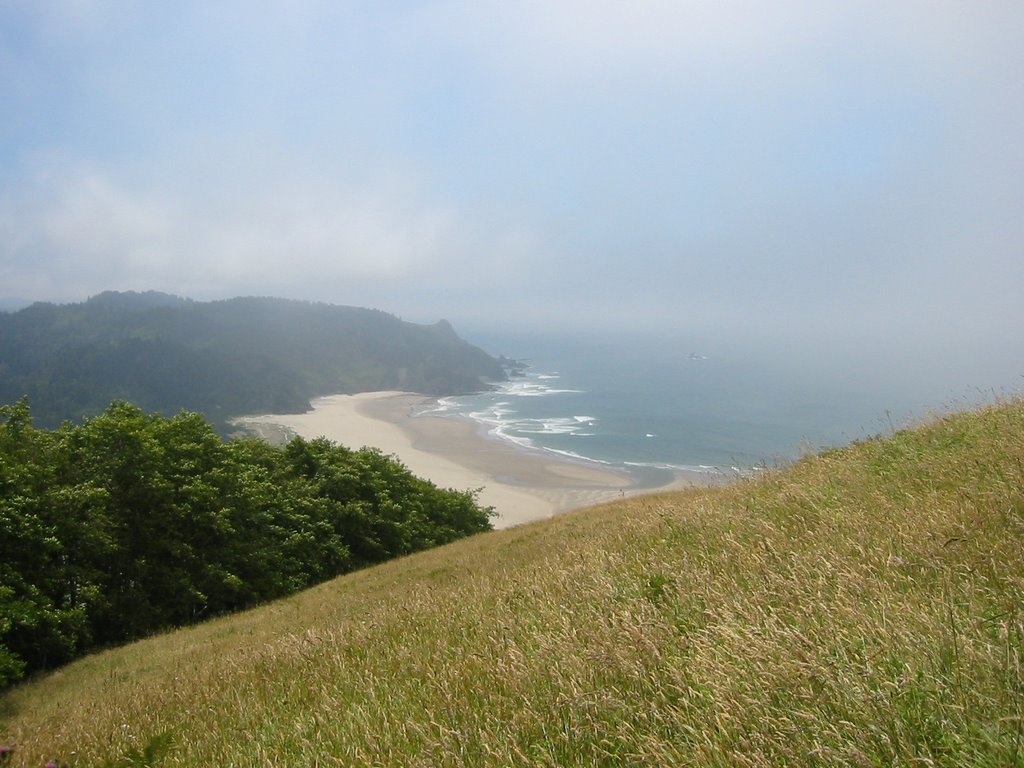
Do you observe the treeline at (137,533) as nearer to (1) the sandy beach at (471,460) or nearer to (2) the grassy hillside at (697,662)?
(2) the grassy hillside at (697,662)

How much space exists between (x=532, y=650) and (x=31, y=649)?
56.8 feet

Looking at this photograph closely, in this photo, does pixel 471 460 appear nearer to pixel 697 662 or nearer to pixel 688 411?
pixel 688 411

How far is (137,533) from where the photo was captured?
63.6ft

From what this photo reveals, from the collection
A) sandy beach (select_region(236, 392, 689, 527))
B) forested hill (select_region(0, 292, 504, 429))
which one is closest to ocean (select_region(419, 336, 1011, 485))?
sandy beach (select_region(236, 392, 689, 527))

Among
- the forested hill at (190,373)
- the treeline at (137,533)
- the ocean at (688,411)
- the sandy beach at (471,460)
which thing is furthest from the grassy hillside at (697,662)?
the forested hill at (190,373)

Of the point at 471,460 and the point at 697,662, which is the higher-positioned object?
the point at 697,662

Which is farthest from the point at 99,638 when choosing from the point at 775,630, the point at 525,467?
the point at 525,467

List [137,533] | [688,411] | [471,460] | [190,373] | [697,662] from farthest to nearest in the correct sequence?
[190,373] → [688,411] → [471,460] → [137,533] → [697,662]

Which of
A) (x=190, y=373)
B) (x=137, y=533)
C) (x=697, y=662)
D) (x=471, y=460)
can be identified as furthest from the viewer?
(x=190, y=373)

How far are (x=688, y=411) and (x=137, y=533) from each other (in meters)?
91.4

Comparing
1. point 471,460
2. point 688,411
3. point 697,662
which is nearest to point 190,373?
point 471,460

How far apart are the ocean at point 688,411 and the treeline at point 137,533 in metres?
26.6

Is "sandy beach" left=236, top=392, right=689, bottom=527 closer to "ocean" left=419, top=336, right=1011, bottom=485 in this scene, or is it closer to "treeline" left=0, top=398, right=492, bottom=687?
"ocean" left=419, top=336, right=1011, bottom=485

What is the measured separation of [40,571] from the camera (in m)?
15.5
